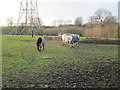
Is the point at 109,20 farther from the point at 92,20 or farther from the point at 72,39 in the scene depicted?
the point at 72,39

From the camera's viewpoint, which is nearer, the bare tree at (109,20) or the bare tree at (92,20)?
the bare tree at (109,20)

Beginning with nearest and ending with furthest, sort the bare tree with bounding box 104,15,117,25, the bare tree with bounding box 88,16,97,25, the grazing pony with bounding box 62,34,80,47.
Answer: the grazing pony with bounding box 62,34,80,47 → the bare tree with bounding box 104,15,117,25 → the bare tree with bounding box 88,16,97,25

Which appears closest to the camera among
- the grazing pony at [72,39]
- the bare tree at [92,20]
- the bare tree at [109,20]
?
→ the grazing pony at [72,39]

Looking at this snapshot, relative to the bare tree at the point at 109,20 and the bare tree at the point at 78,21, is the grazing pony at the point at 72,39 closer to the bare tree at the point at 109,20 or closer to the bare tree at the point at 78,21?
the bare tree at the point at 78,21

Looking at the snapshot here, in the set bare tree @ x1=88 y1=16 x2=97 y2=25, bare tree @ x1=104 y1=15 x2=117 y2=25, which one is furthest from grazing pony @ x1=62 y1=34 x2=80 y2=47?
bare tree @ x1=104 y1=15 x2=117 y2=25

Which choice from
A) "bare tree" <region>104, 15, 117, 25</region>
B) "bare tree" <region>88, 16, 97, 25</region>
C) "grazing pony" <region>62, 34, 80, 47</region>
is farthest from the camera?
"bare tree" <region>88, 16, 97, 25</region>

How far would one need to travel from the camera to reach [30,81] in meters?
2.88

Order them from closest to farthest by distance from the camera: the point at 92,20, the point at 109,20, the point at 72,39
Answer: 1. the point at 72,39
2. the point at 109,20
3. the point at 92,20

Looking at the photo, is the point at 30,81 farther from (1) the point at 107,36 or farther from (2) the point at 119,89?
(1) the point at 107,36

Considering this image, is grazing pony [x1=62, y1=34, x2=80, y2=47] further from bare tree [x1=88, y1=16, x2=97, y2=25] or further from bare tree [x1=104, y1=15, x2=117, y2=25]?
bare tree [x1=104, y1=15, x2=117, y2=25]

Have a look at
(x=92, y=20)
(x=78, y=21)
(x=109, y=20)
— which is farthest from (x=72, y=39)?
(x=109, y=20)

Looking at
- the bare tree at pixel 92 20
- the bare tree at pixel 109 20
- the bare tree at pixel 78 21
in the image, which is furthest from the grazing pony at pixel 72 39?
the bare tree at pixel 109 20

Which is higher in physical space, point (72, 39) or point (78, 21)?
point (78, 21)

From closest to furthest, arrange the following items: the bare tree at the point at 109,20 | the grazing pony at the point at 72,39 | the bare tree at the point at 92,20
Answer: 1. the grazing pony at the point at 72,39
2. the bare tree at the point at 109,20
3. the bare tree at the point at 92,20
